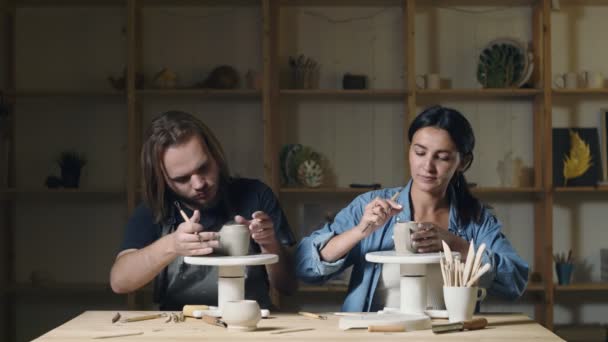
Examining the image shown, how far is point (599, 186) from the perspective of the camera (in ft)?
16.7

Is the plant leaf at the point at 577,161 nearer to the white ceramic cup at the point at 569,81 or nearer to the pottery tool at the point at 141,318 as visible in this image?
the white ceramic cup at the point at 569,81

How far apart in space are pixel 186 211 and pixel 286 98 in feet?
8.20

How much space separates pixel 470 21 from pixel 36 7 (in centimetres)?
271

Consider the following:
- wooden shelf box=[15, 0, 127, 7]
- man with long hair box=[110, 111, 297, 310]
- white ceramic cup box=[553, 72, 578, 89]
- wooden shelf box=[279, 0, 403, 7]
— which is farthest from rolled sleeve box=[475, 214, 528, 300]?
wooden shelf box=[15, 0, 127, 7]

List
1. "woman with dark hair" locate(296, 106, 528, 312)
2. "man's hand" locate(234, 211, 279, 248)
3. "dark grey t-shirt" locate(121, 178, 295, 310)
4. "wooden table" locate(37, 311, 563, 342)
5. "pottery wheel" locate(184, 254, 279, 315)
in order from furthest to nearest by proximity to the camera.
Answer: "dark grey t-shirt" locate(121, 178, 295, 310)
"woman with dark hair" locate(296, 106, 528, 312)
"man's hand" locate(234, 211, 279, 248)
"pottery wheel" locate(184, 254, 279, 315)
"wooden table" locate(37, 311, 563, 342)

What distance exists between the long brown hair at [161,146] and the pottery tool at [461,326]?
38.9 inches

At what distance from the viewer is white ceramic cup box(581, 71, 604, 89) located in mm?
5191

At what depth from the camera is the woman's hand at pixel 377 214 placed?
8.79 feet

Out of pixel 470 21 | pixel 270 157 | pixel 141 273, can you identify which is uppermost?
pixel 470 21

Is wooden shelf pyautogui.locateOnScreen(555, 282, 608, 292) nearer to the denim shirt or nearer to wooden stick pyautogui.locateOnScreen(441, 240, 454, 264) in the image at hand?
the denim shirt

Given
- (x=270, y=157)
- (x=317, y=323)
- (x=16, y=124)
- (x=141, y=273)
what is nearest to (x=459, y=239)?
(x=317, y=323)

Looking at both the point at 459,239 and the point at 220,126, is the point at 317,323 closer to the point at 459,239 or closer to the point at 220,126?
the point at 459,239

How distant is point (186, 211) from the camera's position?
2979 mm

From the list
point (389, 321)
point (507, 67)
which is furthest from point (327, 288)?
point (389, 321)
